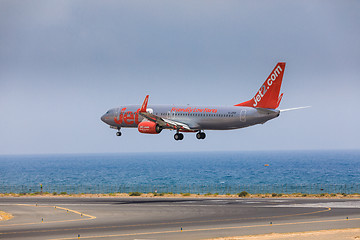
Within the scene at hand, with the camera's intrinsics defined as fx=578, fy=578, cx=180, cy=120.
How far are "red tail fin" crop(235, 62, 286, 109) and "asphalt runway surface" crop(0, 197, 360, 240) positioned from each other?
15475 mm

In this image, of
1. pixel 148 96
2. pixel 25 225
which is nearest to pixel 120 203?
pixel 148 96

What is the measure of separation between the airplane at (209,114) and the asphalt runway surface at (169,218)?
12247 millimetres

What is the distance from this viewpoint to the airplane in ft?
277

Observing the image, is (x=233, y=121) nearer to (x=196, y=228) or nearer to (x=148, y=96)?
(x=148, y=96)

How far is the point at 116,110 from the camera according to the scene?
97062 mm

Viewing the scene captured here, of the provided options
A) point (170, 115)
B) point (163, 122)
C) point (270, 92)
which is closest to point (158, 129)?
point (163, 122)

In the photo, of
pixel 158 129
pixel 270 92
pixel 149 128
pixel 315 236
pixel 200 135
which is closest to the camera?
pixel 315 236

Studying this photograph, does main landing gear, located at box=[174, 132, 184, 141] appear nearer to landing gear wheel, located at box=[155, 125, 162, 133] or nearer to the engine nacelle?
landing gear wheel, located at box=[155, 125, 162, 133]

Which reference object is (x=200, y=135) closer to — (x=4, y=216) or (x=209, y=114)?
(x=209, y=114)

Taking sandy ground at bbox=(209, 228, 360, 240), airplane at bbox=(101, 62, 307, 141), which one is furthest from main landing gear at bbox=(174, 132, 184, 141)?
sandy ground at bbox=(209, 228, 360, 240)

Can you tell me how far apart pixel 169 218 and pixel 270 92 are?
2520 centimetres

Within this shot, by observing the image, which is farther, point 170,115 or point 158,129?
point 170,115

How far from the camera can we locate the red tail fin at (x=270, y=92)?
3359 inches

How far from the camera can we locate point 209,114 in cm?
8725
